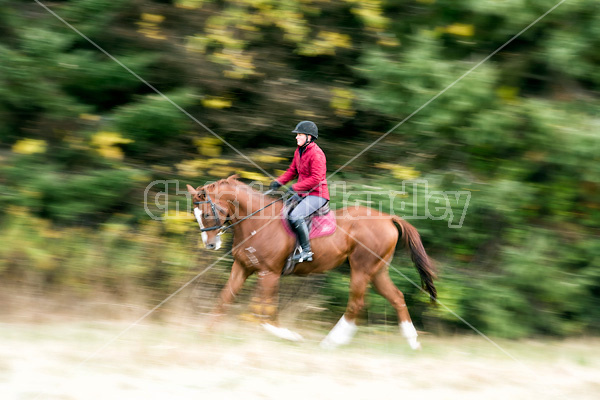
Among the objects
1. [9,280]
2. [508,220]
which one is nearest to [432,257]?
[508,220]

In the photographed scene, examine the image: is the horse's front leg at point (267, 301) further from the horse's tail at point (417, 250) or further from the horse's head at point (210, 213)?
the horse's tail at point (417, 250)

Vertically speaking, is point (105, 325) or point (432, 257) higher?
point (432, 257)

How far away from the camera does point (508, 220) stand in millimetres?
8422

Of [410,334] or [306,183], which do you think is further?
[410,334]

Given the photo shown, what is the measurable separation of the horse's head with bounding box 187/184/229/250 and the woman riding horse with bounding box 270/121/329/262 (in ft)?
2.74

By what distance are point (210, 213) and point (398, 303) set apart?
9.36 feet

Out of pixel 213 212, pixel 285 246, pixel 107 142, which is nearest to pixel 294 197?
pixel 285 246

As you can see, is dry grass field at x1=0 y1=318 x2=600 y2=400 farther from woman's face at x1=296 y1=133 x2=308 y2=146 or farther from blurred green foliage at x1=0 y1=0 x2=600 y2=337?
woman's face at x1=296 y1=133 x2=308 y2=146

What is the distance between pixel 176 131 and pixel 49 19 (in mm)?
A: 2524

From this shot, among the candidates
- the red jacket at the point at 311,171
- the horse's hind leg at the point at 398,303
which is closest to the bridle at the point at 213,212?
the red jacket at the point at 311,171

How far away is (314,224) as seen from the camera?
7.20 meters

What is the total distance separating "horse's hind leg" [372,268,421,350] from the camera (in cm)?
729

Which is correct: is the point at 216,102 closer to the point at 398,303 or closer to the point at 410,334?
the point at 398,303

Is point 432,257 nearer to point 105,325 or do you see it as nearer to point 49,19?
point 105,325
